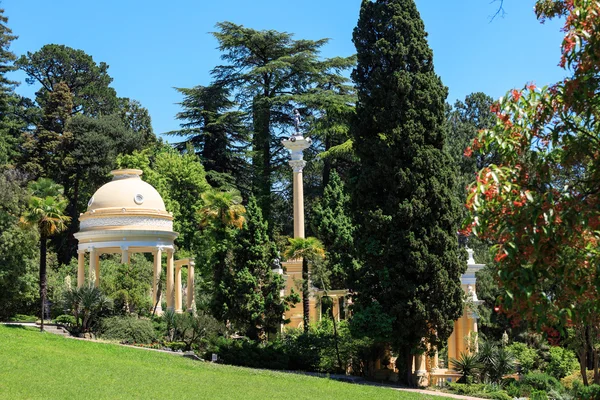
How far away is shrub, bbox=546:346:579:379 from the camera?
35.9 meters

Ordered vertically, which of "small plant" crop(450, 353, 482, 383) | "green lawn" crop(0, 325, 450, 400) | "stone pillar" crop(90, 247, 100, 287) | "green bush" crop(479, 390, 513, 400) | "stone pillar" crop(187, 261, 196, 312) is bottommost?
"green bush" crop(479, 390, 513, 400)

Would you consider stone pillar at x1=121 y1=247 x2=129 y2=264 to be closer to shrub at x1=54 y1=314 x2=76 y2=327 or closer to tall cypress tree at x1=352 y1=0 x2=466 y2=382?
shrub at x1=54 y1=314 x2=76 y2=327

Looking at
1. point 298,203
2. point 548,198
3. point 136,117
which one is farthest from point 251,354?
point 136,117

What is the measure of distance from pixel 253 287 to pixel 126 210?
8980mm

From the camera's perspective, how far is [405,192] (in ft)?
92.9

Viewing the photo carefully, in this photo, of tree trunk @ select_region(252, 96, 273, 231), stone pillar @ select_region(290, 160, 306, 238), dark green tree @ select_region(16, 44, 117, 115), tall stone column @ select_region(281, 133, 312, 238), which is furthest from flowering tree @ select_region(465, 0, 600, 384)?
dark green tree @ select_region(16, 44, 117, 115)

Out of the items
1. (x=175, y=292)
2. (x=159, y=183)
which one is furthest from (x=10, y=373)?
(x=159, y=183)

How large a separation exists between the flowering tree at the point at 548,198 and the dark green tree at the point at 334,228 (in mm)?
28485

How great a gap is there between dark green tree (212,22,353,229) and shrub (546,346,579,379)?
19.9m

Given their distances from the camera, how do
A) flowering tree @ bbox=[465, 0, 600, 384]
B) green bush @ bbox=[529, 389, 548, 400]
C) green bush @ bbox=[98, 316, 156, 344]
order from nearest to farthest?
flowering tree @ bbox=[465, 0, 600, 384], green bush @ bbox=[529, 389, 548, 400], green bush @ bbox=[98, 316, 156, 344]

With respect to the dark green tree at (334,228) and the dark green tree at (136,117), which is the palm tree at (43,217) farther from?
the dark green tree at (136,117)

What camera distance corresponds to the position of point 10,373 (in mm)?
21422

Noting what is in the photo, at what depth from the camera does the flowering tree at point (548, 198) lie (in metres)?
7.88

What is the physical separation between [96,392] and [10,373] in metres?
3.40
